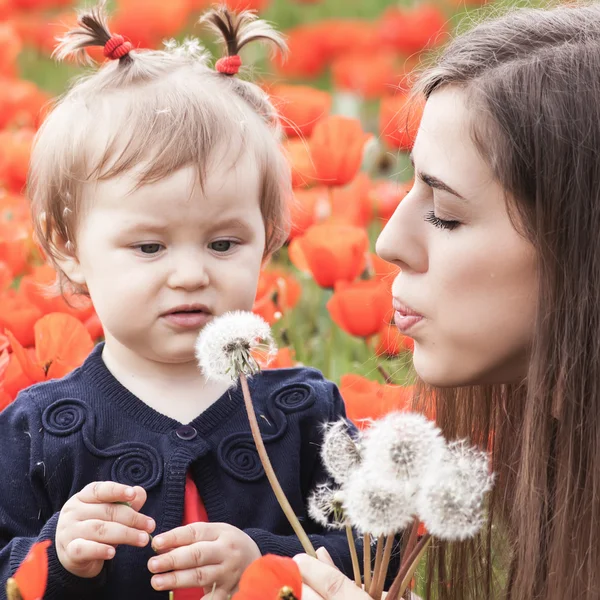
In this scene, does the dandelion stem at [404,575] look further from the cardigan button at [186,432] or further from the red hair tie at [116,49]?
the red hair tie at [116,49]

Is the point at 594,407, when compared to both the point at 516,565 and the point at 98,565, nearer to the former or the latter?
the point at 516,565

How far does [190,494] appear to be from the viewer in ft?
6.08

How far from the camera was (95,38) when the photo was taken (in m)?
2.08

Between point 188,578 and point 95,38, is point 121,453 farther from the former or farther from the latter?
point 95,38

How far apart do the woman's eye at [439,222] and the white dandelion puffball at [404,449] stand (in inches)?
12.6

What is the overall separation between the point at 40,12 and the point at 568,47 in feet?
12.0

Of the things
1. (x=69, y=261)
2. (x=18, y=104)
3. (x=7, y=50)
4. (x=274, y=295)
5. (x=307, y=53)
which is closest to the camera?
(x=69, y=261)

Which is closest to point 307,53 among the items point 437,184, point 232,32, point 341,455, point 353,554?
point 232,32

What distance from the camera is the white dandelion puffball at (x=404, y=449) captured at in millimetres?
1300

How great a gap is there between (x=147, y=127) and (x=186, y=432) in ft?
1.50

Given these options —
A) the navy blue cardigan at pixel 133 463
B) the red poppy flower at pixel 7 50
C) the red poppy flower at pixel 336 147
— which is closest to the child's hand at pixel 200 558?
the navy blue cardigan at pixel 133 463

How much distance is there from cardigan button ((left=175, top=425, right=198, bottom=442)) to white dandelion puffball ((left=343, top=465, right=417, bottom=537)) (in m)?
0.58

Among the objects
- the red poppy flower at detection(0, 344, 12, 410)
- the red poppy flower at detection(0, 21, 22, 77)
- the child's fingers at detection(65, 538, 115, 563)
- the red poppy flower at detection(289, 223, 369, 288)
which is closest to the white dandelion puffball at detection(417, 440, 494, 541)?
A: the child's fingers at detection(65, 538, 115, 563)

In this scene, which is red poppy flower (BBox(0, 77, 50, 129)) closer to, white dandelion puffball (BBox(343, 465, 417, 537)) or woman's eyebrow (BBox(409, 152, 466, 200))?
woman's eyebrow (BBox(409, 152, 466, 200))
